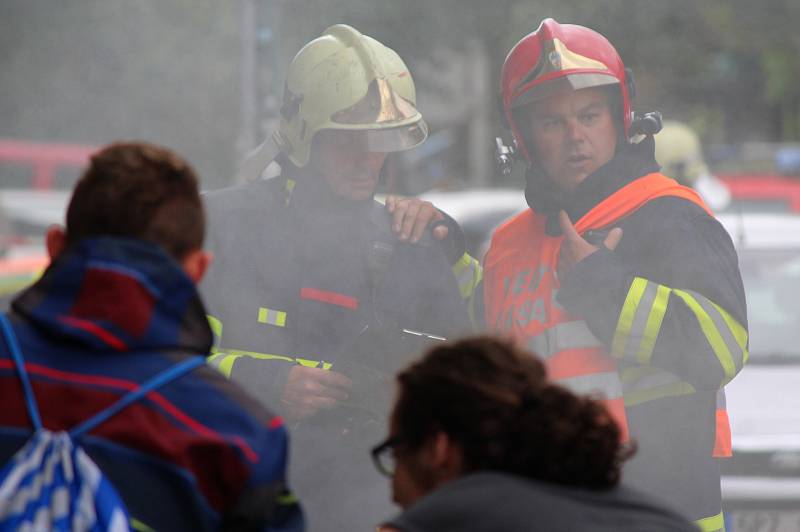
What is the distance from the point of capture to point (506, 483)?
144 centimetres

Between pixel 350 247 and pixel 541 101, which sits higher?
pixel 541 101

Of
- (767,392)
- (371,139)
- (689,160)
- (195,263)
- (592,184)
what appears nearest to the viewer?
(195,263)

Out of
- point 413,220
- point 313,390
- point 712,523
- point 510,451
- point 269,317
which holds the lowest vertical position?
point 712,523

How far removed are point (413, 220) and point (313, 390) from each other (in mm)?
443

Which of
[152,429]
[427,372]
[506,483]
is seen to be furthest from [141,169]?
[506,483]

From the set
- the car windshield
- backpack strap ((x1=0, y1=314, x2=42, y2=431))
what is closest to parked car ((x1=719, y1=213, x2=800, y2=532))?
the car windshield

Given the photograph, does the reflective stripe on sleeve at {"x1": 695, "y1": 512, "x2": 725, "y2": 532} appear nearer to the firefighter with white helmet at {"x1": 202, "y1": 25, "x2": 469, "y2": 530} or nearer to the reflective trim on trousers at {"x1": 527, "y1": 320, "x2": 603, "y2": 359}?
the reflective trim on trousers at {"x1": 527, "y1": 320, "x2": 603, "y2": 359}

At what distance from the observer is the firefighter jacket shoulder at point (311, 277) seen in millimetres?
2713

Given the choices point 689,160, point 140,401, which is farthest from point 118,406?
point 689,160

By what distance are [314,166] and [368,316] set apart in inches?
14.0

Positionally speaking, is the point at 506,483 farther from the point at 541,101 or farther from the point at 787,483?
the point at 787,483

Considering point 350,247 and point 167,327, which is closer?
point 167,327

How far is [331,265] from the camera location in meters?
2.78

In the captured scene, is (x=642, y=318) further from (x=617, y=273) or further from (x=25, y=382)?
(x=25, y=382)
